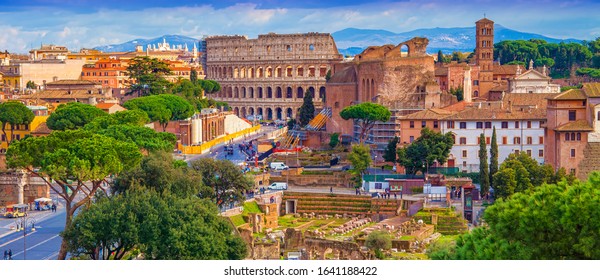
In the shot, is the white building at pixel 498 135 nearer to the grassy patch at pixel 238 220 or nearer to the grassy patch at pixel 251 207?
the grassy patch at pixel 251 207

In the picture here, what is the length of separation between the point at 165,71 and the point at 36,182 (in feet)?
101

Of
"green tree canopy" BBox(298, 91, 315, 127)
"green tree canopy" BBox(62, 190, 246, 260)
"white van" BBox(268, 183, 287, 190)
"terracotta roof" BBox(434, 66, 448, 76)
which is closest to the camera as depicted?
"green tree canopy" BBox(62, 190, 246, 260)

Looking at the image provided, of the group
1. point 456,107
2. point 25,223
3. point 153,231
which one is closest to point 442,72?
point 456,107

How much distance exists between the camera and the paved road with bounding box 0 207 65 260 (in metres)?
27.9

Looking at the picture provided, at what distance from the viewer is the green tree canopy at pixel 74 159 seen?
2708cm

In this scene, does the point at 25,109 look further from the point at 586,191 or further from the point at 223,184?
the point at 586,191

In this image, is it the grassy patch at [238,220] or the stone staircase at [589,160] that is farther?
the stone staircase at [589,160]

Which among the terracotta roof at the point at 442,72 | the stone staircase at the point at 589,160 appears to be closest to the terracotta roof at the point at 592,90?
the stone staircase at the point at 589,160

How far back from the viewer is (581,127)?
34.6 m

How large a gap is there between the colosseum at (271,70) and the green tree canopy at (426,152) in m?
46.7

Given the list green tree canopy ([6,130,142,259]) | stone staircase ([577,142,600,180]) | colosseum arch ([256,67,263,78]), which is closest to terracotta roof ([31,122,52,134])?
green tree canopy ([6,130,142,259])

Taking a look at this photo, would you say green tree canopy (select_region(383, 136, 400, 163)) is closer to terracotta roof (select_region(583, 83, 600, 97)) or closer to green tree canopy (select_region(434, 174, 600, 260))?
terracotta roof (select_region(583, 83, 600, 97))

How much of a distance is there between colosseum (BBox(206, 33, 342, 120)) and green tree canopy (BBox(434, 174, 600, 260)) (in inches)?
2745

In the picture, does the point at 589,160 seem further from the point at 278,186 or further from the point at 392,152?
the point at 278,186
